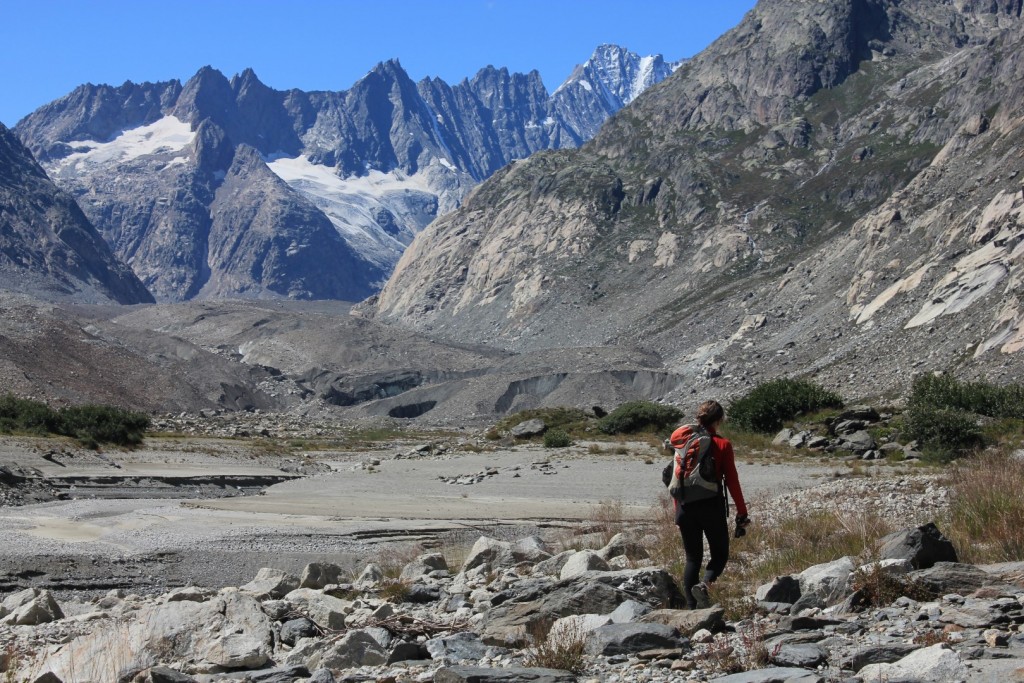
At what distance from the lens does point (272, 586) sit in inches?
528

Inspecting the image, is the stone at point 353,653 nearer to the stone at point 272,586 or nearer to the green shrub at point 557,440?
the stone at point 272,586

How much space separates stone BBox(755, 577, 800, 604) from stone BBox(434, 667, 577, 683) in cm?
261

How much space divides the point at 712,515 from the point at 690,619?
4.76ft

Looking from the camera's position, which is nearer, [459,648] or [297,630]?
[459,648]

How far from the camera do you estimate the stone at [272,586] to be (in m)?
13.1

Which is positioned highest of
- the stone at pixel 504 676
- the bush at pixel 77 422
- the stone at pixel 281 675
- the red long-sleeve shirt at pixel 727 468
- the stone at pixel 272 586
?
the bush at pixel 77 422

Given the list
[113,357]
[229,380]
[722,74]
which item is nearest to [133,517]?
[113,357]

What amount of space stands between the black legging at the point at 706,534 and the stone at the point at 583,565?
1.61 metres

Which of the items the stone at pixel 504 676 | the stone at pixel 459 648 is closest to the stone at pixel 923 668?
the stone at pixel 504 676

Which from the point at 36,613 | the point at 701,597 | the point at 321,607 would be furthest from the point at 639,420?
the point at 701,597

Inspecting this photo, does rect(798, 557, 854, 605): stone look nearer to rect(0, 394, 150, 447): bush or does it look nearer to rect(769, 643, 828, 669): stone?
rect(769, 643, 828, 669): stone

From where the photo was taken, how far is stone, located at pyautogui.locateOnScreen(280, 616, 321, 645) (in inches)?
412

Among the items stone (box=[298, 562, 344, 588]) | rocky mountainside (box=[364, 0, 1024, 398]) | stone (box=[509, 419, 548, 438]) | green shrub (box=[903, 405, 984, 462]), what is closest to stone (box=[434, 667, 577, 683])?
stone (box=[298, 562, 344, 588])

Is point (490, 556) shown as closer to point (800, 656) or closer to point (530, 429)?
point (800, 656)
